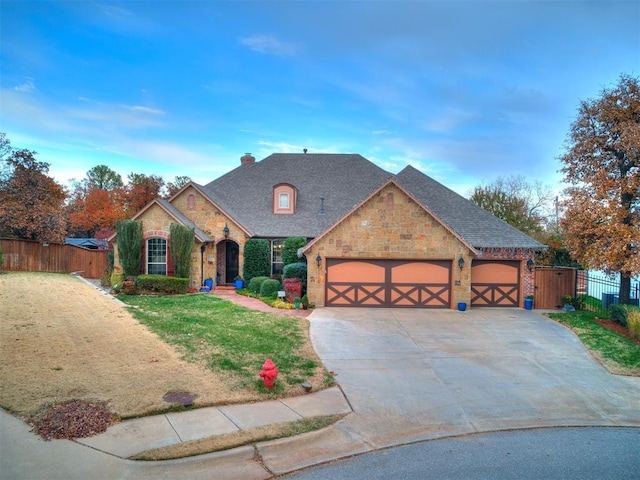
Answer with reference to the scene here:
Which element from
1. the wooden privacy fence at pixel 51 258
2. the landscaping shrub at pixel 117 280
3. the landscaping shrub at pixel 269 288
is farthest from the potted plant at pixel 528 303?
the wooden privacy fence at pixel 51 258

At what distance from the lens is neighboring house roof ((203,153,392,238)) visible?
73.8ft

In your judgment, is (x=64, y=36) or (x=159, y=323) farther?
(x=159, y=323)

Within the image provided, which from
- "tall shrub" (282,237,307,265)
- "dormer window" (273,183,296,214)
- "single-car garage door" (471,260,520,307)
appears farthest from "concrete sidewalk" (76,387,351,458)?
"dormer window" (273,183,296,214)

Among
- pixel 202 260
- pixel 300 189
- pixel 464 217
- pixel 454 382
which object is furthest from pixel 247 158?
pixel 454 382

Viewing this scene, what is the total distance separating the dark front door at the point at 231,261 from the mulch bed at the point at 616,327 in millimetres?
17394

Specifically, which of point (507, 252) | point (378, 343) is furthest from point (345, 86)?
point (378, 343)

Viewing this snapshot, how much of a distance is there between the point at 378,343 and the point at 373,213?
693 centimetres

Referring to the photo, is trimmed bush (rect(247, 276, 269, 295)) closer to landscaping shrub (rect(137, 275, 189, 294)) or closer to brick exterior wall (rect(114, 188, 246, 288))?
brick exterior wall (rect(114, 188, 246, 288))

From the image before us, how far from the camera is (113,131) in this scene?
18266 mm

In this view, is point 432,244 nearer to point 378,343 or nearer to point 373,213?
point 373,213

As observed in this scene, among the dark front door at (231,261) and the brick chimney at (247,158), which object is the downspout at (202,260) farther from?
the brick chimney at (247,158)

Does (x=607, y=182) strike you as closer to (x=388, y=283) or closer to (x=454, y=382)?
(x=388, y=283)

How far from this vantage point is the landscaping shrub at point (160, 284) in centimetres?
1844

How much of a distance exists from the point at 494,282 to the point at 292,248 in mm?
10046
